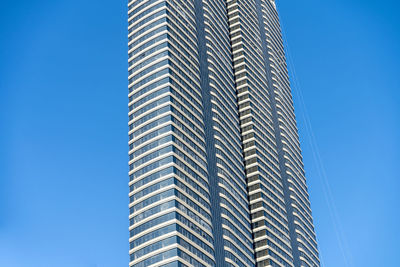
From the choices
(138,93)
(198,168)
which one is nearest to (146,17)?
(138,93)

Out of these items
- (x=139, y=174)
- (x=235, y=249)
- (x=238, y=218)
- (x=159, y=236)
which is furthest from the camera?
(x=238, y=218)

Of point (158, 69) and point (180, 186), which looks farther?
point (158, 69)

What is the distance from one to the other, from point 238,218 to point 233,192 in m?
8.15

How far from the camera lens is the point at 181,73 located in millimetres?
186875

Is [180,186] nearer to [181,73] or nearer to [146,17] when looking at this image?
[181,73]

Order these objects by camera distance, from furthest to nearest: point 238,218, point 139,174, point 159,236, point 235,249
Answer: point 238,218, point 235,249, point 139,174, point 159,236

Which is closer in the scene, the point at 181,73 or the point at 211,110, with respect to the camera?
the point at 181,73

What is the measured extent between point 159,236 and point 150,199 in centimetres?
1133

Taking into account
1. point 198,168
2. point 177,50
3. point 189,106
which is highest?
point 177,50

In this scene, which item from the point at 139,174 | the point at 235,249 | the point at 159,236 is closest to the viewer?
the point at 159,236

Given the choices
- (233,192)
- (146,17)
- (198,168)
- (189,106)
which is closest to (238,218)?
(233,192)

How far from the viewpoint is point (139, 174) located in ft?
552

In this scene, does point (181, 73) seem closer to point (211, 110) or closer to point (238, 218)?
point (211, 110)

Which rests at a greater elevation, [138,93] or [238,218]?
[138,93]
